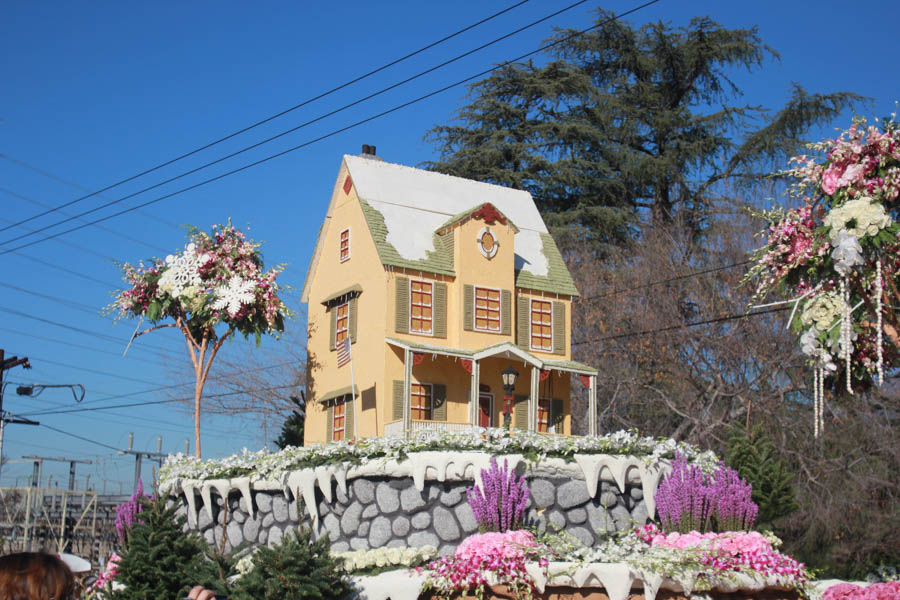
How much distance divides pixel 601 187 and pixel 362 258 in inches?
609

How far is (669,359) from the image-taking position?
97.1 feet

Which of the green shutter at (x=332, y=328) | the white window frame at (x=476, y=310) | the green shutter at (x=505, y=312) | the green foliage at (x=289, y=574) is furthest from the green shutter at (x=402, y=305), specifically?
the green foliage at (x=289, y=574)

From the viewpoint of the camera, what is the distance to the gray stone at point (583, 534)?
14535mm

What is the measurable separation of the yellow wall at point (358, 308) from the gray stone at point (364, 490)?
4505mm

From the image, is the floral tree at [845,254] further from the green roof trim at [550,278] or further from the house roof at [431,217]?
the green roof trim at [550,278]

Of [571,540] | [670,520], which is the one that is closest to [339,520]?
[571,540]

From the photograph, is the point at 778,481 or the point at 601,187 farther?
the point at 601,187

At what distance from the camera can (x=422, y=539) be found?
563 inches

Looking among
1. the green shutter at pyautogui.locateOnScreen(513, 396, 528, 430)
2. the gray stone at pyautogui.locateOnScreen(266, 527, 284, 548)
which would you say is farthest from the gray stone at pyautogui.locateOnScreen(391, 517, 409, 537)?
the green shutter at pyautogui.locateOnScreen(513, 396, 528, 430)

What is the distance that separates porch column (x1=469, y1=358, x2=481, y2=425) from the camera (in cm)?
1902

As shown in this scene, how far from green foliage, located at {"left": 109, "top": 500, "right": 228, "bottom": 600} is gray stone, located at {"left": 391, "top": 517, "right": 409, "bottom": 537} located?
302 centimetres

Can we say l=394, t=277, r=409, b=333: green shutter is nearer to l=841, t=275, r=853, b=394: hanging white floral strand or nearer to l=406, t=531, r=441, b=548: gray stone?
l=406, t=531, r=441, b=548: gray stone

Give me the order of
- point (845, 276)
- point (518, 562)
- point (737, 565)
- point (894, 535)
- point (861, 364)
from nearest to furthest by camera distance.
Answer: point (845, 276)
point (861, 364)
point (518, 562)
point (737, 565)
point (894, 535)

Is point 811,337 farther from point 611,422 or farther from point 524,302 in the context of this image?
point 611,422
